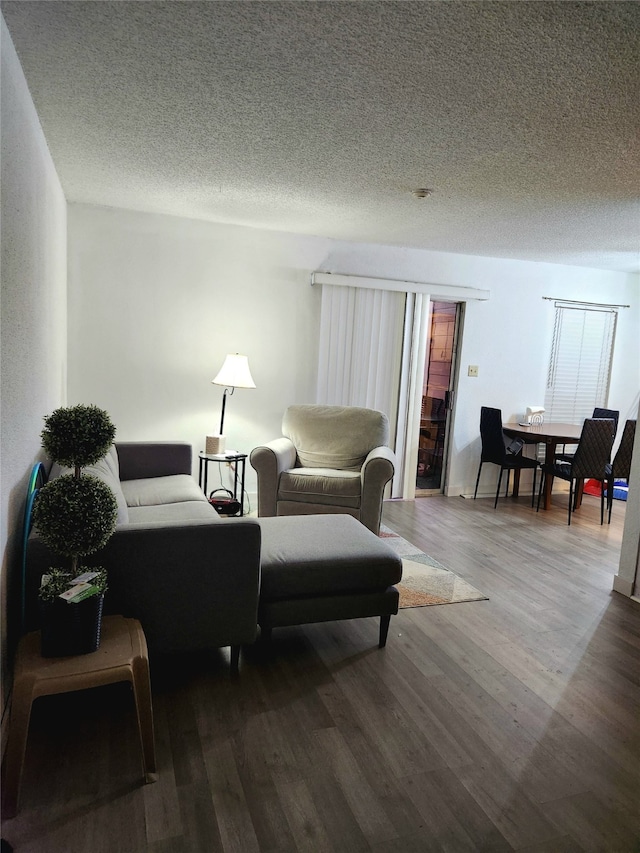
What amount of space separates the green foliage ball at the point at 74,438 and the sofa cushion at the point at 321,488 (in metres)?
2.10

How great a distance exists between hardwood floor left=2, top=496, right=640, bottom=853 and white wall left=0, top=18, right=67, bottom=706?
1.79ft

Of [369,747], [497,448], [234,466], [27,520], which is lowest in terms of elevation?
[369,747]

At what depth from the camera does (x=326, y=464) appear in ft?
14.6

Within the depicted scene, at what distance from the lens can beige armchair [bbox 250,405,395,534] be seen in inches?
155

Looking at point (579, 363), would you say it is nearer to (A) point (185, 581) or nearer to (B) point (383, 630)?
(B) point (383, 630)

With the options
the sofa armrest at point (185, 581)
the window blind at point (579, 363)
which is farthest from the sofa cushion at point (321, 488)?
the window blind at point (579, 363)

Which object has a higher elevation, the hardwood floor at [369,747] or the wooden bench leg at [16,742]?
the wooden bench leg at [16,742]

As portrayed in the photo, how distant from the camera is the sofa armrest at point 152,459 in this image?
372 centimetres

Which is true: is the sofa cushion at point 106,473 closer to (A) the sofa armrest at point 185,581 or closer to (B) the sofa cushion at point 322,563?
(A) the sofa armrest at point 185,581

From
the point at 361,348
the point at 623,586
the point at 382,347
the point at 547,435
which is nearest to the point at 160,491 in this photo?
the point at 361,348

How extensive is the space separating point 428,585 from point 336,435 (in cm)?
152

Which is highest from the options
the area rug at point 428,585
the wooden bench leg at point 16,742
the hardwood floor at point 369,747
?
the wooden bench leg at point 16,742

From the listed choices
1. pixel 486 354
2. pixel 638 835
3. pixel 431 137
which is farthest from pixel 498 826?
pixel 486 354

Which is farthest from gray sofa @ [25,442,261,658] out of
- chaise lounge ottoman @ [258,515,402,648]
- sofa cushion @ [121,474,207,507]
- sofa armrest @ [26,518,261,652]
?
sofa cushion @ [121,474,207,507]
